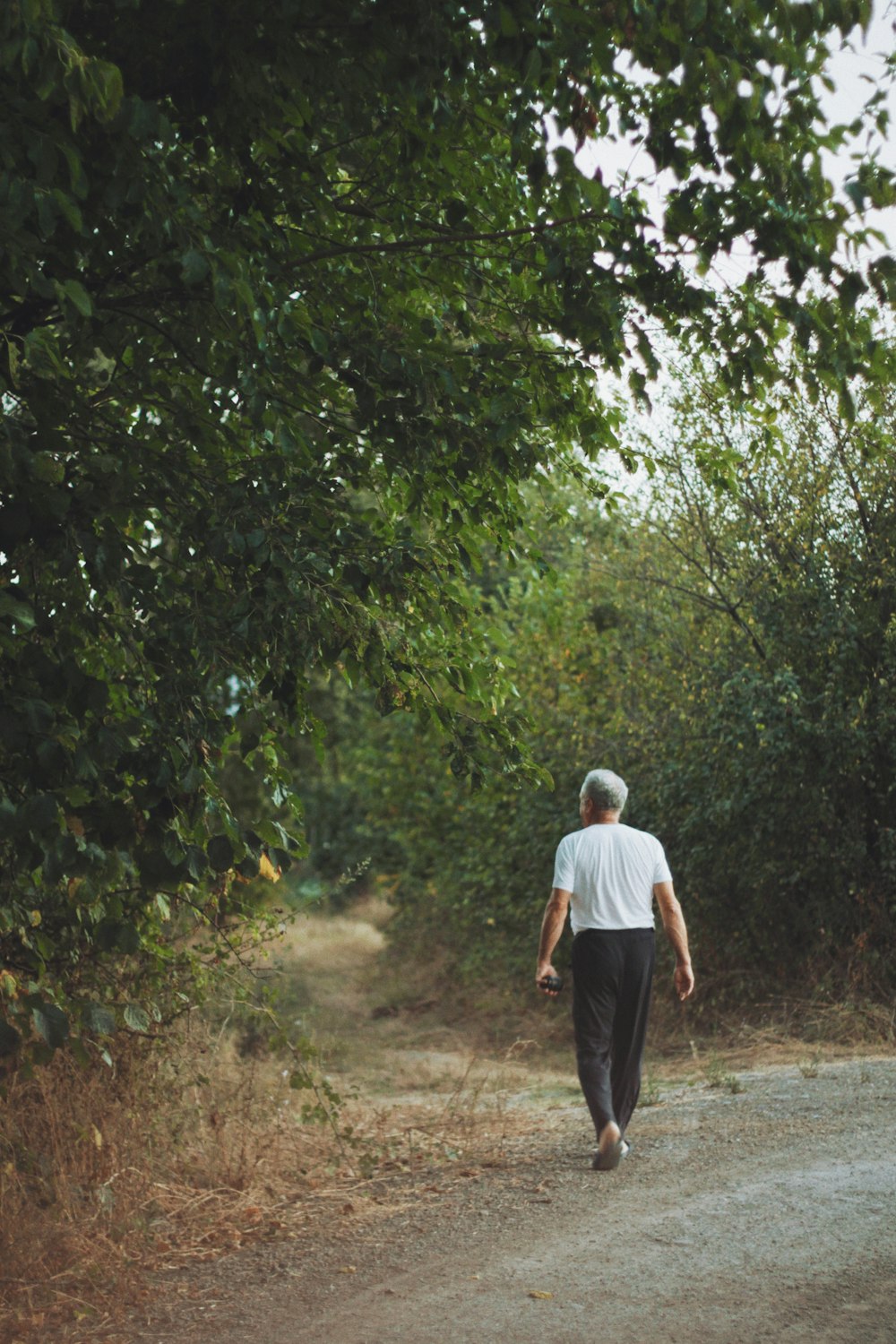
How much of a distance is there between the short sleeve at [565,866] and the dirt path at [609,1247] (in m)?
1.44

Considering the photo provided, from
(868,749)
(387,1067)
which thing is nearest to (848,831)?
(868,749)

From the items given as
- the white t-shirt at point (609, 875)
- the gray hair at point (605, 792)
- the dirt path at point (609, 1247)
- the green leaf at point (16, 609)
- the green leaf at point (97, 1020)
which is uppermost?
the green leaf at point (16, 609)

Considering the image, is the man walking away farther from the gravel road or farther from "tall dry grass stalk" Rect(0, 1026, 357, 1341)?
"tall dry grass stalk" Rect(0, 1026, 357, 1341)

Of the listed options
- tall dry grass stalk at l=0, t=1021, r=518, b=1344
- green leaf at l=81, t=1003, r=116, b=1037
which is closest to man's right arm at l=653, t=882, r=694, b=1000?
tall dry grass stalk at l=0, t=1021, r=518, b=1344

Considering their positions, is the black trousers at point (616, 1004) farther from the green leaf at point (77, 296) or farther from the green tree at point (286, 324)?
the green leaf at point (77, 296)

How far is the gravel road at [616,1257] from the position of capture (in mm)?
4668

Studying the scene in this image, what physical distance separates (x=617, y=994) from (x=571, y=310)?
3834mm

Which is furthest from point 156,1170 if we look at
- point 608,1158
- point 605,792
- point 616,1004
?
point 605,792

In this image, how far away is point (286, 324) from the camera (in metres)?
4.66

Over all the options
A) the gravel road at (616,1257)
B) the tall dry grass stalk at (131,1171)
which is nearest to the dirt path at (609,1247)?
the gravel road at (616,1257)

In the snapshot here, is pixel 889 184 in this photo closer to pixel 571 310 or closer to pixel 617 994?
pixel 571 310

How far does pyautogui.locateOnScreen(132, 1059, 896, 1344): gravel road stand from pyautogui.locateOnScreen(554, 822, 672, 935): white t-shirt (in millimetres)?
1248

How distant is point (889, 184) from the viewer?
4.07 meters

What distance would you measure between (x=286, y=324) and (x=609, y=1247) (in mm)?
3828
